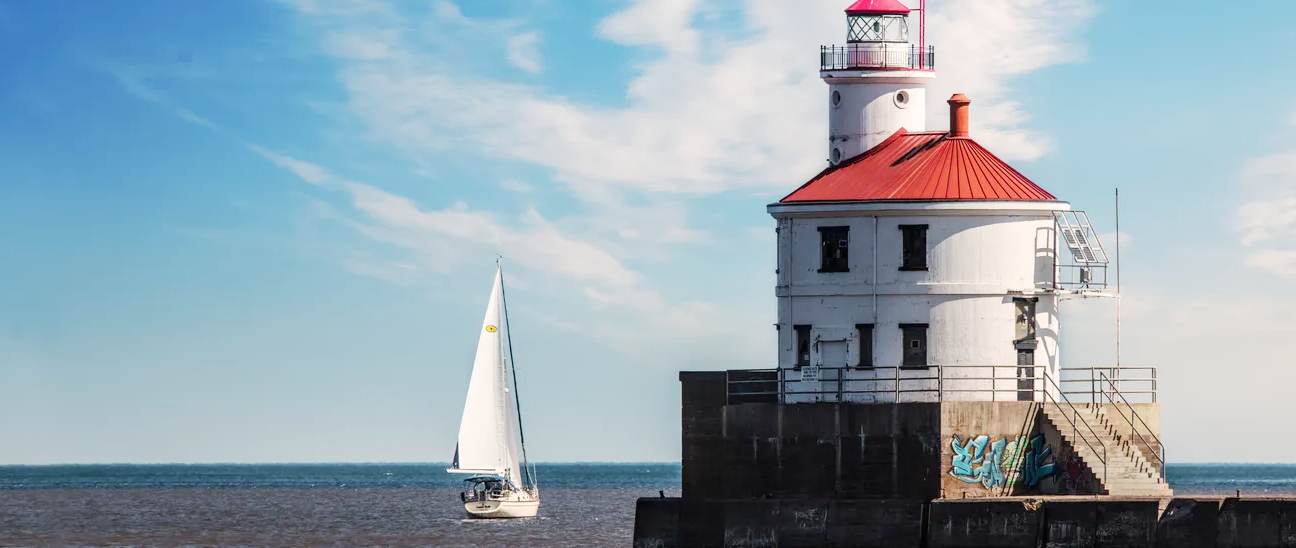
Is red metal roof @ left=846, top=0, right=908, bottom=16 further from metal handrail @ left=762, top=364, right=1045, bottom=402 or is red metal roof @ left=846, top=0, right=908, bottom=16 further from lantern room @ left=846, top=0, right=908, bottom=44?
metal handrail @ left=762, top=364, right=1045, bottom=402

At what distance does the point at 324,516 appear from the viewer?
10538 centimetres

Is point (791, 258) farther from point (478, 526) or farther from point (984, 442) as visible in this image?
point (478, 526)

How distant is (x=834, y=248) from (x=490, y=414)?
144ft

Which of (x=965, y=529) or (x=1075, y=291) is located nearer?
(x=965, y=529)

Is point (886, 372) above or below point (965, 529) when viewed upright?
above

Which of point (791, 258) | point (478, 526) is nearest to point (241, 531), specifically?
point (478, 526)

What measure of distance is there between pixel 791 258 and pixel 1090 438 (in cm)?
829

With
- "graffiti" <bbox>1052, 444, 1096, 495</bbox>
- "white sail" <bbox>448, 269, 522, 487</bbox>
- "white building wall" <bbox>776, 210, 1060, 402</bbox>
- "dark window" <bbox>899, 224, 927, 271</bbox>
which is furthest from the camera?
"white sail" <bbox>448, 269, 522, 487</bbox>

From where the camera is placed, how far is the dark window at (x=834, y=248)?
4781 cm

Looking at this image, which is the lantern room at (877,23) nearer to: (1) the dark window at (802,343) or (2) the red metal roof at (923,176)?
(2) the red metal roof at (923,176)

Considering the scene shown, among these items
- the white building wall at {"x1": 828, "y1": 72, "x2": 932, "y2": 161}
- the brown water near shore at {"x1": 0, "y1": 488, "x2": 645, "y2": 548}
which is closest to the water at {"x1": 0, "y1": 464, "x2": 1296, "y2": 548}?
the brown water near shore at {"x1": 0, "y1": 488, "x2": 645, "y2": 548}

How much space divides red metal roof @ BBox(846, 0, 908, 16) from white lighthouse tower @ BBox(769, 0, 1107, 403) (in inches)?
183

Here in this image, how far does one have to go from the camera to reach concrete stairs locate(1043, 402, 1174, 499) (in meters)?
44.0

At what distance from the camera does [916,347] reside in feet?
154
